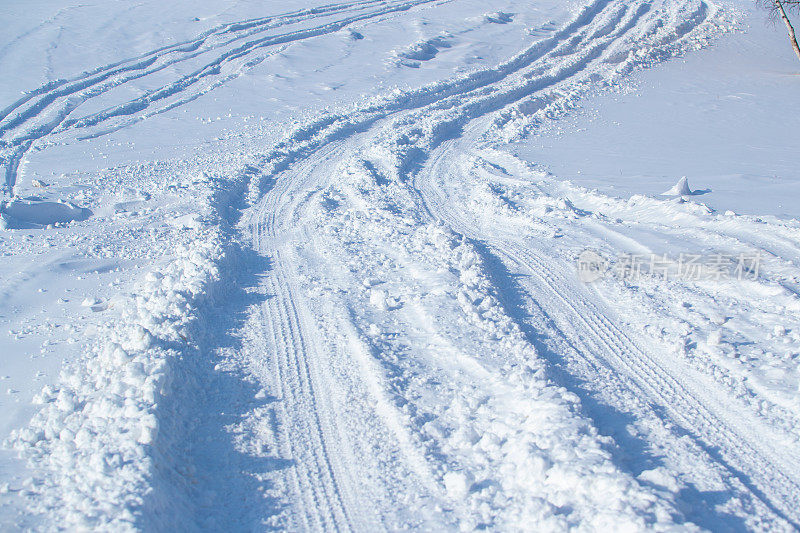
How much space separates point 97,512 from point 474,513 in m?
2.28

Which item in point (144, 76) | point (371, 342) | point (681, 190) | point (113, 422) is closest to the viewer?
point (113, 422)

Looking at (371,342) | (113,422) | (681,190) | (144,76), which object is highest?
(144,76)

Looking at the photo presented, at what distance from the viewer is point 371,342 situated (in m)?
5.58

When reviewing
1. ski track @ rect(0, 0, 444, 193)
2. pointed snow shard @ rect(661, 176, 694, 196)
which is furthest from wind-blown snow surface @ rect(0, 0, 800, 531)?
pointed snow shard @ rect(661, 176, 694, 196)

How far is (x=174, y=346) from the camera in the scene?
531 cm

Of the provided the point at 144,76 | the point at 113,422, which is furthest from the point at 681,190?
the point at 144,76

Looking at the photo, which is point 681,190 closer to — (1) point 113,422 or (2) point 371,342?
(2) point 371,342

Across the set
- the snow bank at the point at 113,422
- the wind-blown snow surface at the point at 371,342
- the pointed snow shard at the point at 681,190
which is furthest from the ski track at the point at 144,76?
the pointed snow shard at the point at 681,190

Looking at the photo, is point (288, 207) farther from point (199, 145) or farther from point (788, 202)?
point (788, 202)

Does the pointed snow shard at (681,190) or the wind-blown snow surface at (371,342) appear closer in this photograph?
the wind-blown snow surface at (371,342)

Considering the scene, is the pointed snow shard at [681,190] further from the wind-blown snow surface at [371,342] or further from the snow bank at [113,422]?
the snow bank at [113,422]

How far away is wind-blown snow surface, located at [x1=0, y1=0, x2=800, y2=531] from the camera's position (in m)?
3.79

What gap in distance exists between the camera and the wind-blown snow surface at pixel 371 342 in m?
3.79

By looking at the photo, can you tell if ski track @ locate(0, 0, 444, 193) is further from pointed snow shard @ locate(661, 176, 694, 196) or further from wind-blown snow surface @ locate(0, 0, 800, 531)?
pointed snow shard @ locate(661, 176, 694, 196)
